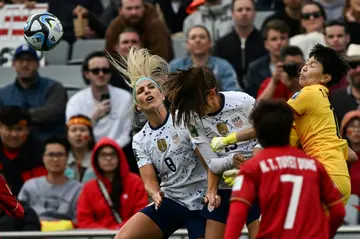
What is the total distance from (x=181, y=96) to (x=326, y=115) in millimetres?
1113

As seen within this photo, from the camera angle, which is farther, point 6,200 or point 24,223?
point 24,223

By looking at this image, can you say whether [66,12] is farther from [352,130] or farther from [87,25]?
[352,130]

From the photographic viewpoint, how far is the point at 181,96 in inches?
372

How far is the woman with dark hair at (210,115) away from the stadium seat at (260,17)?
5.79 metres

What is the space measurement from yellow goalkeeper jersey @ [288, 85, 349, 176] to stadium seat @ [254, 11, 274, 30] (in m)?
6.22

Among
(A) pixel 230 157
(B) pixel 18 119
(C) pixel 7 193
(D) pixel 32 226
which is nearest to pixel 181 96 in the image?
(A) pixel 230 157

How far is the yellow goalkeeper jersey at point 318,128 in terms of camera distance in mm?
8953

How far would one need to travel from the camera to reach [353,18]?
14.1 metres

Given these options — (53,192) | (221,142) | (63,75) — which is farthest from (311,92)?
(63,75)

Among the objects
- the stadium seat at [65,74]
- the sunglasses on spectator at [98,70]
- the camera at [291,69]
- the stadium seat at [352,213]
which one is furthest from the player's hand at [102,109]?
the stadium seat at [352,213]

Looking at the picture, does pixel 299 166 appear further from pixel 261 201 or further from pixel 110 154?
pixel 110 154

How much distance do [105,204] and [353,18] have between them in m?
3.79

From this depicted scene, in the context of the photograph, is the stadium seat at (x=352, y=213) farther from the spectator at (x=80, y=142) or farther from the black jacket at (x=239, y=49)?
the spectator at (x=80, y=142)

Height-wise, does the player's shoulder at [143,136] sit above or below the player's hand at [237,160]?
above
